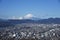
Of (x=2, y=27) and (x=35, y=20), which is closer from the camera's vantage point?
(x=2, y=27)

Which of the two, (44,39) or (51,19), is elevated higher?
(51,19)

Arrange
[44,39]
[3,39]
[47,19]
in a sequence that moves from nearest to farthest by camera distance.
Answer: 1. [3,39]
2. [44,39]
3. [47,19]

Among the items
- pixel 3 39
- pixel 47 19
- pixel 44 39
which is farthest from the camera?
pixel 47 19

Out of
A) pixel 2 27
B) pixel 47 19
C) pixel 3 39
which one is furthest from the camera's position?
pixel 47 19

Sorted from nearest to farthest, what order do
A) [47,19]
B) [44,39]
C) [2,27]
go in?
[44,39]
[2,27]
[47,19]

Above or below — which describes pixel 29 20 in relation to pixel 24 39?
above

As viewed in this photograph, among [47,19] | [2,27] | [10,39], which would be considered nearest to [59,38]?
[10,39]

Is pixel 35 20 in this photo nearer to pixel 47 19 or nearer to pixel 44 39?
pixel 47 19

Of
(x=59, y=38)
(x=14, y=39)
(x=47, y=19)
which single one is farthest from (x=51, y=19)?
(x=14, y=39)

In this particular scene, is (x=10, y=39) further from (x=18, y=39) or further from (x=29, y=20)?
(x=29, y=20)
